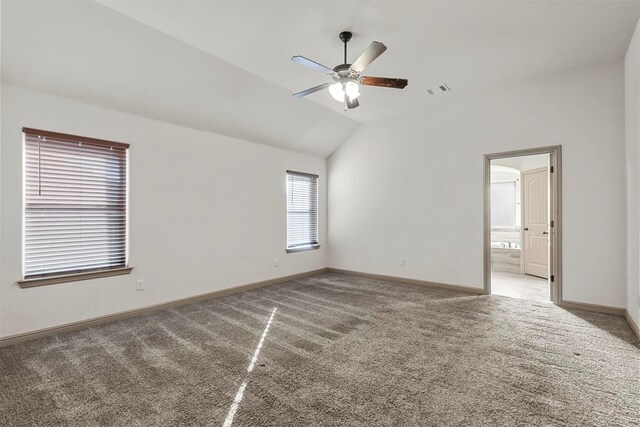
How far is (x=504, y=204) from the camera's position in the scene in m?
9.25

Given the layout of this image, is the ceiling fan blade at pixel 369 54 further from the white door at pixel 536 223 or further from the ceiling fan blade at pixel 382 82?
the white door at pixel 536 223

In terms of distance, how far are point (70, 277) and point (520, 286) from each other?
6.41 metres

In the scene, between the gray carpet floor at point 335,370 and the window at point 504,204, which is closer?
the gray carpet floor at point 335,370

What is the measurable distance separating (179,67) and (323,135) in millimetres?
2957

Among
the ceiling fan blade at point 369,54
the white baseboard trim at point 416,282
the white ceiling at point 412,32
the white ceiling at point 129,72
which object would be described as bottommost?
the white baseboard trim at point 416,282

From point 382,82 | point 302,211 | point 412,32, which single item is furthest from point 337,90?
point 302,211

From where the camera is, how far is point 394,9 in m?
2.70

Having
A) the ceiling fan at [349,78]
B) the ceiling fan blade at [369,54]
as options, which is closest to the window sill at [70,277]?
the ceiling fan at [349,78]

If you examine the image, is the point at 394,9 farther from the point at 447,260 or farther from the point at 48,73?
the point at 447,260

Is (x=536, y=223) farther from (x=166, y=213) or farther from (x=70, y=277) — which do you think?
(x=70, y=277)

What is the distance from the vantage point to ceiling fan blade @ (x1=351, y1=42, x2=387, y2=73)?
7.89 feet

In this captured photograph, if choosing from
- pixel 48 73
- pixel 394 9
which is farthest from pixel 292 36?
pixel 48 73

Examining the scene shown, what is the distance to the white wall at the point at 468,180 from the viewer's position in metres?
3.77

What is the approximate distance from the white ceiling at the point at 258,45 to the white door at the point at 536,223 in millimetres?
2474
